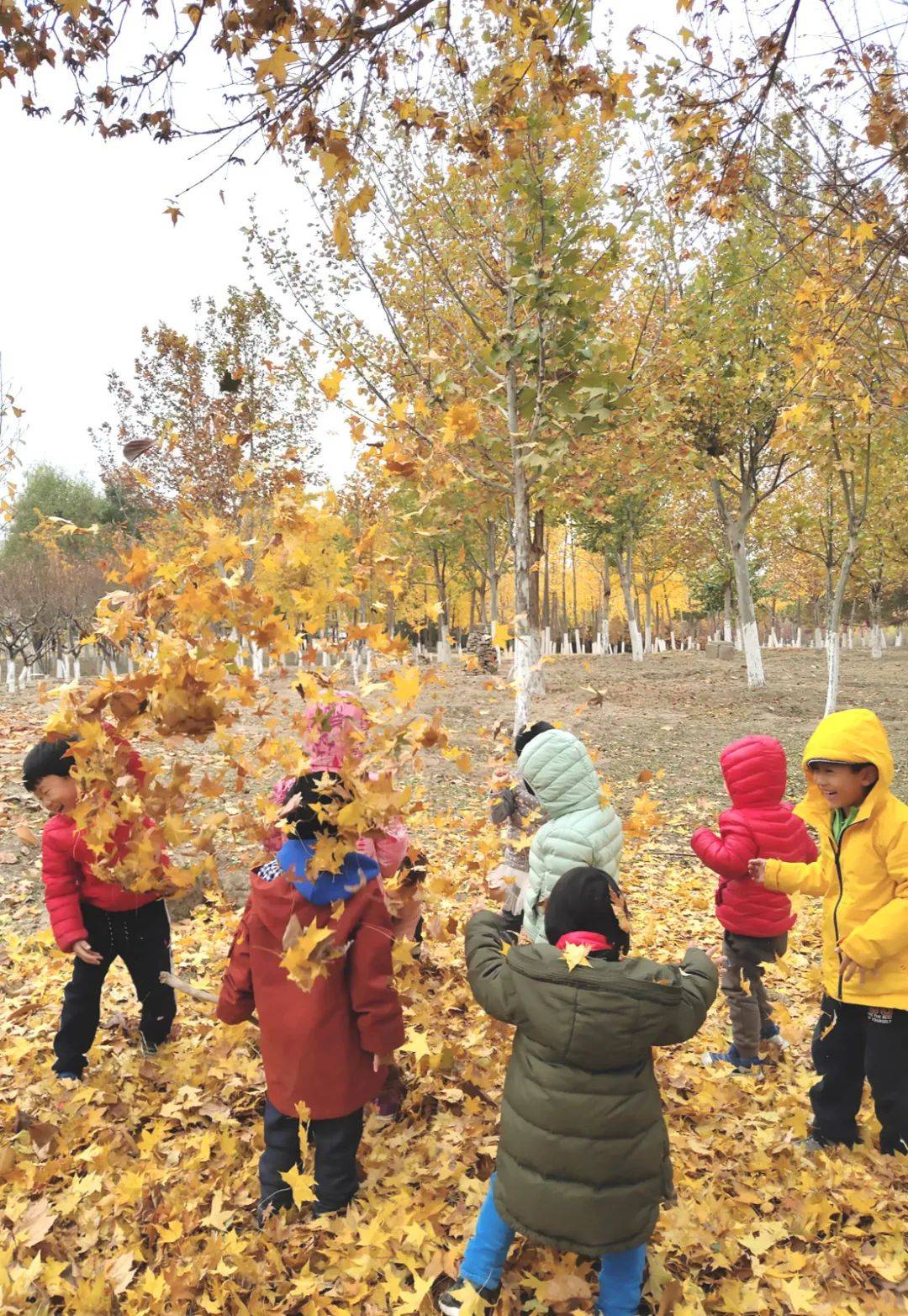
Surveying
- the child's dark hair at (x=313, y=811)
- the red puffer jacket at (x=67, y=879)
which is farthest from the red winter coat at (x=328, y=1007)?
the red puffer jacket at (x=67, y=879)

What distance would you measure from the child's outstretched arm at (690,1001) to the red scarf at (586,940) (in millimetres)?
172

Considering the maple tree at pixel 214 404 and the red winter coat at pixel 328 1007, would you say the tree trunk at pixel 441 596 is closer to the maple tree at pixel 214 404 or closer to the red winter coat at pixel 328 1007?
the maple tree at pixel 214 404

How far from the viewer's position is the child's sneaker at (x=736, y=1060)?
10.9 feet

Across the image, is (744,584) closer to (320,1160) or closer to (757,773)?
(757,773)

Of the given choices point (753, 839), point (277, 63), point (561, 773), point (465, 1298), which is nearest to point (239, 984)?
point (465, 1298)

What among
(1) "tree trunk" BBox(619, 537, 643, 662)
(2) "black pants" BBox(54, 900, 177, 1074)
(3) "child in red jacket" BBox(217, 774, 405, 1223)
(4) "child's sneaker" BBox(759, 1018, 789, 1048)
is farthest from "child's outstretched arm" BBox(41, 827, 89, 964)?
(1) "tree trunk" BBox(619, 537, 643, 662)

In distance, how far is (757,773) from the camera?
3.19 meters

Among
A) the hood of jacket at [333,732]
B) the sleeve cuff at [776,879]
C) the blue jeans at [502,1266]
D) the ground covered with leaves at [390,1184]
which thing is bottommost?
the ground covered with leaves at [390,1184]

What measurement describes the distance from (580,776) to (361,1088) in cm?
132

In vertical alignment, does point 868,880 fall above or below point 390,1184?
above

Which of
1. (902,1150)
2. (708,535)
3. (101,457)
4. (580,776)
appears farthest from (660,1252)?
(101,457)

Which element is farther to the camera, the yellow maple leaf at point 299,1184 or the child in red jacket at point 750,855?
the child in red jacket at point 750,855

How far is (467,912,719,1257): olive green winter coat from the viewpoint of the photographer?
1.79 metres

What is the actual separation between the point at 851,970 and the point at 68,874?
10.1ft
